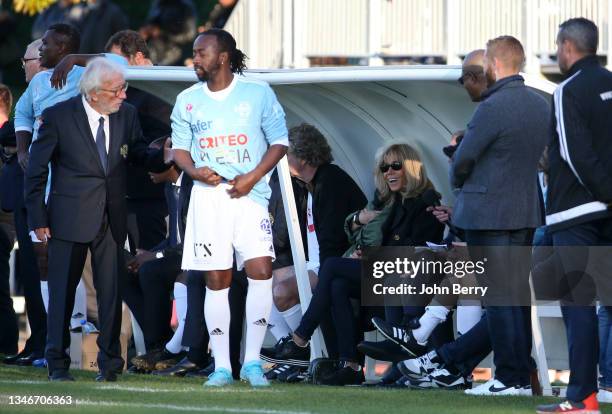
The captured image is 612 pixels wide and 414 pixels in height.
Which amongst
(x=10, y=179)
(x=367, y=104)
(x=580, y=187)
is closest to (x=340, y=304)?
(x=367, y=104)

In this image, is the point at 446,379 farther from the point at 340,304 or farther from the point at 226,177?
the point at 226,177

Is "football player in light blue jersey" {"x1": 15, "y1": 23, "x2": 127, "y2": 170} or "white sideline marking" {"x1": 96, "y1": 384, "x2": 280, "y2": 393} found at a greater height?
"football player in light blue jersey" {"x1": 15, "y1": 23, "x2": 127, "y2": 170}

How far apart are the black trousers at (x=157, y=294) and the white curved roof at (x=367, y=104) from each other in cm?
131

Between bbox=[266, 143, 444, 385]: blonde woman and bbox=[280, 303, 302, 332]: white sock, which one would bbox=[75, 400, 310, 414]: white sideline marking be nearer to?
bbox=[266, 143, 444, 385]: blonde woman

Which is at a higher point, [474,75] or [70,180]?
[474,75]

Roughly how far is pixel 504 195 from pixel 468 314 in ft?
4.43

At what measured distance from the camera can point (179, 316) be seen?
1155 cm

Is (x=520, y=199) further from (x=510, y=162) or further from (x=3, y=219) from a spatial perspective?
(x=3, y=219)

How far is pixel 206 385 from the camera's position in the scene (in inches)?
380

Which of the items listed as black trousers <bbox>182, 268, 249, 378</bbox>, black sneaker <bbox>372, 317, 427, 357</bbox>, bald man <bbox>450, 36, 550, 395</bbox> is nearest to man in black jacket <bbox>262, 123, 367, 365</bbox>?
black trousers <bbox>182, 268, 249, 378</bbox>

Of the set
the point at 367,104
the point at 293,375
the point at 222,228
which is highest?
the point at 367,104

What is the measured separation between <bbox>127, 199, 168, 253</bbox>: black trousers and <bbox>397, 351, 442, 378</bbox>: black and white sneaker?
2880 millimetres

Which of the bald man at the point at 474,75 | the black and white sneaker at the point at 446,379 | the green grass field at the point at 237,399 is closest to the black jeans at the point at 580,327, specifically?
the green grass field at the point at 237,399

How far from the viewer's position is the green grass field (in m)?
8.16
